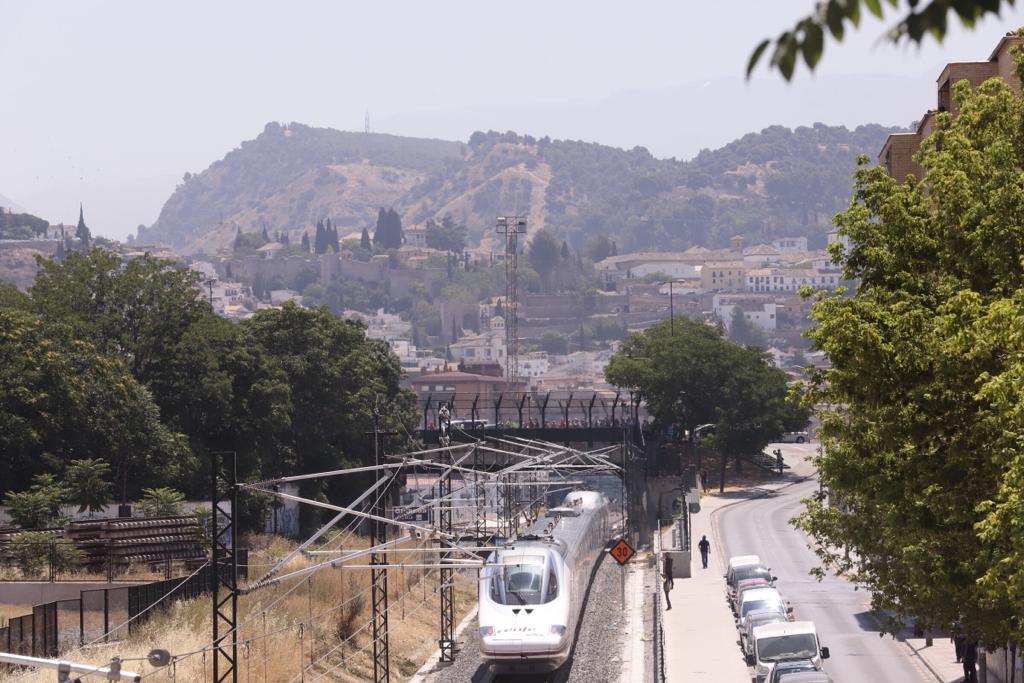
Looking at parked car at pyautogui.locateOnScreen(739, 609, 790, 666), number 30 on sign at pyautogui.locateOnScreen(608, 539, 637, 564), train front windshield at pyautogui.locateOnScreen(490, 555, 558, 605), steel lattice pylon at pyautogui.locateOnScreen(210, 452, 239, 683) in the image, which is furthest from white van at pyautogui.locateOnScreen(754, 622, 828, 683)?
steel lattice pylon at pyautogui.locateOnScreen(210, 452, 239, 683)

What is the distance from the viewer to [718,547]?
71938 mm

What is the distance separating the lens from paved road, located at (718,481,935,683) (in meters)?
38.2

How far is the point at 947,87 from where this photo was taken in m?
40.6

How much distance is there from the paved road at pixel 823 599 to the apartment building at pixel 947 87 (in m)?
12.0

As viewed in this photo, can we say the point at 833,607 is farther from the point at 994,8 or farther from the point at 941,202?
the point at 994,8

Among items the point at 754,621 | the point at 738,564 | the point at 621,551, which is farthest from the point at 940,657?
the point at 738,564

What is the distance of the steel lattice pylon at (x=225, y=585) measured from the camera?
2377cm

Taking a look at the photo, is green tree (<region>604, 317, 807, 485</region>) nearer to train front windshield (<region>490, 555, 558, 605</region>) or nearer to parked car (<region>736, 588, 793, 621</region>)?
parked car (<region>736, 588, 793, 621</region>)

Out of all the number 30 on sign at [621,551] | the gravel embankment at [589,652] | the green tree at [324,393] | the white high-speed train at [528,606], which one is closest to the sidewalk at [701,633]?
the gravel embankment at [589,652]

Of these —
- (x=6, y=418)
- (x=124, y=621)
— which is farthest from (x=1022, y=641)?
(x=6, y=418)

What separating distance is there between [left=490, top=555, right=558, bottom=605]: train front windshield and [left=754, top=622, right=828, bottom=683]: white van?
495 centimetres

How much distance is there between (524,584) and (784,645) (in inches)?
242

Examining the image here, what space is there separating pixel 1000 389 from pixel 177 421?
54.7 m

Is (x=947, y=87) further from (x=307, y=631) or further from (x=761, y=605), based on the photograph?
(x=307, y=631)
